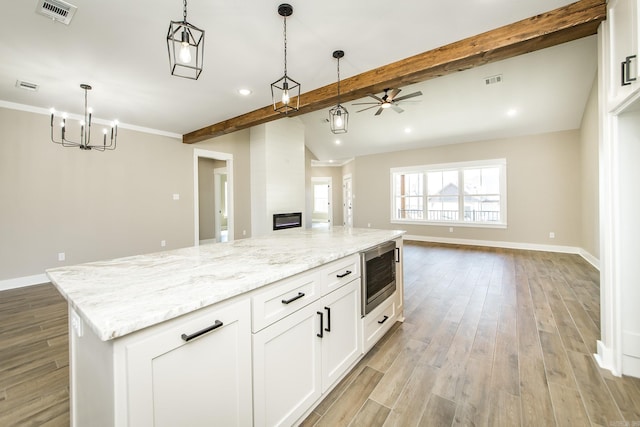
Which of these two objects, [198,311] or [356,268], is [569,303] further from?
[198,311]

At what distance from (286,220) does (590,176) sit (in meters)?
5.96

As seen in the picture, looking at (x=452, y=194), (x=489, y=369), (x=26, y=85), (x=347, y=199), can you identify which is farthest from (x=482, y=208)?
(x=26, y=85)

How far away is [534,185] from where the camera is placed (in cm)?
590

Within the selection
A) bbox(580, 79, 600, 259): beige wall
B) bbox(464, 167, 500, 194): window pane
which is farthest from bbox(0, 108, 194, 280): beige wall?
bbox(580, 79, 600, 259): beige wall

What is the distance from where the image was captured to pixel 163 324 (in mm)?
828

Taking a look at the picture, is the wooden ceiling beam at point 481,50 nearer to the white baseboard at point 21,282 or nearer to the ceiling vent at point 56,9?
the ceiling vent at point 56,9

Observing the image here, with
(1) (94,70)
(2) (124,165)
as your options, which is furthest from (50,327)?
(2) (124,165)

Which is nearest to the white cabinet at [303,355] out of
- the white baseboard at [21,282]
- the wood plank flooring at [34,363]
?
the wood plank flooring at [34,363]

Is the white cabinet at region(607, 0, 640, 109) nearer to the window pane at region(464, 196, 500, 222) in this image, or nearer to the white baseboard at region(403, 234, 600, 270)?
the white baseboard at region(403, 234, 600, 270)

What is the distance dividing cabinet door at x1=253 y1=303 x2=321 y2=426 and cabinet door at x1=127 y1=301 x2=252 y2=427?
0.22 ft

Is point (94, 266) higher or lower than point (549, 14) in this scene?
lower

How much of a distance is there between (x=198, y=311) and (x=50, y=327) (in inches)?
113

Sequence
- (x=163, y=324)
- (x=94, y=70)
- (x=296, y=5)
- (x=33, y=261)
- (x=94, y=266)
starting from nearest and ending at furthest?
(x=163, y=324) < (x=94, y=266) < (x=296, y=5) < (x=94, y=70) < (x=33, y=261)

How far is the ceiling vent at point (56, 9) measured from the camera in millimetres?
1899
